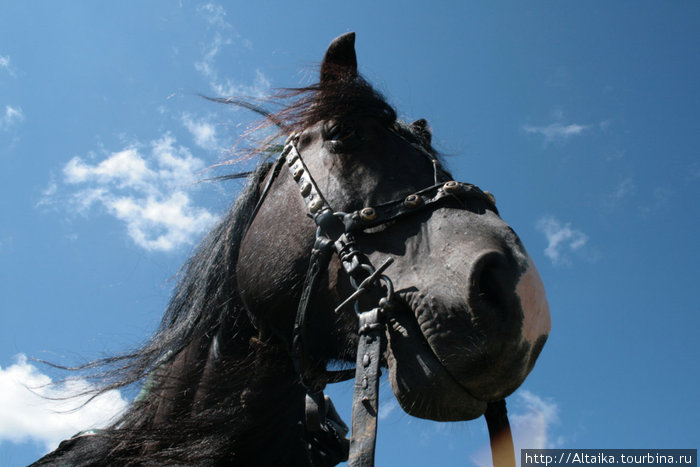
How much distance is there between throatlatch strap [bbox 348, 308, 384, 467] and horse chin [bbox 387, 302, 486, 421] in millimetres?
72

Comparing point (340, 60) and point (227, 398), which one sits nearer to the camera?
point (227, 398)

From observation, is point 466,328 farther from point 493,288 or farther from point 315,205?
point 315,205

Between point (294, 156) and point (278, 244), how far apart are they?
0.54 meters

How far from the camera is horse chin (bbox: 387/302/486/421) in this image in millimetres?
2201

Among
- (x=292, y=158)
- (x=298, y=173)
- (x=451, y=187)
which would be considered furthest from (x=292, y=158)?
(x=451, y=187)

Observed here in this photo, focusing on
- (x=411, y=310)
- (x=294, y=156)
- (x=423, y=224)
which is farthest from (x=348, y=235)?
(x=294, y=156)

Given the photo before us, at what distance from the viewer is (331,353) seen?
9.57 feet

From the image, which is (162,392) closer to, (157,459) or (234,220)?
(157,459)

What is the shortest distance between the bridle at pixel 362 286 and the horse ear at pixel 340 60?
1.46 ft

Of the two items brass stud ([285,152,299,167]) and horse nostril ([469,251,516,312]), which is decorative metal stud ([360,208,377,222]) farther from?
brass stud ([285,152,299,167])

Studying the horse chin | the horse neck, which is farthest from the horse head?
the horse neck

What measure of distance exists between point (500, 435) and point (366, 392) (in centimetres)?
70

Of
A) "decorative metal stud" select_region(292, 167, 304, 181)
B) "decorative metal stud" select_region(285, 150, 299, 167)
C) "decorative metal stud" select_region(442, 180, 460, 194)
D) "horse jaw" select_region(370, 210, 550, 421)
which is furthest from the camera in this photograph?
"decorative metal stud" select_region(285, 150, 299, 167)

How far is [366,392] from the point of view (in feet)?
7.57
